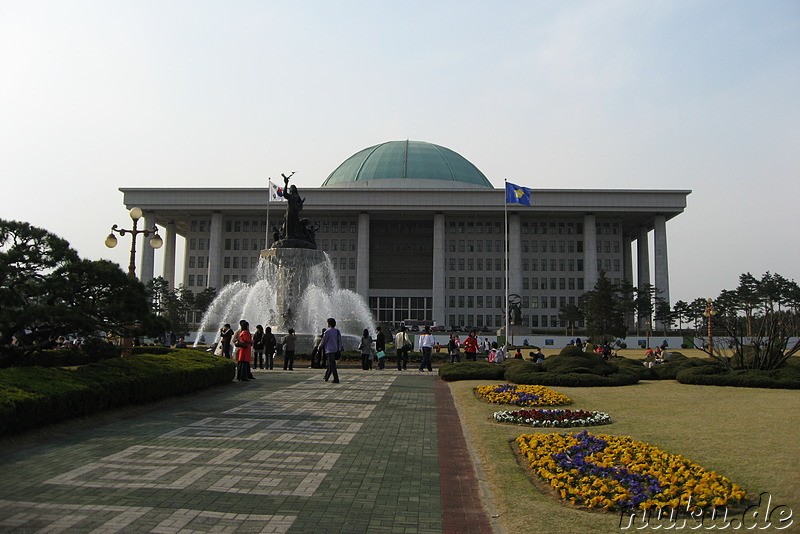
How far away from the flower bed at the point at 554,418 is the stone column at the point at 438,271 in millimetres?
71870

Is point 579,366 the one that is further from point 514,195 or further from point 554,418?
point 514,195

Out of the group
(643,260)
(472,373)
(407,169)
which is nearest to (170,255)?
(407,169)

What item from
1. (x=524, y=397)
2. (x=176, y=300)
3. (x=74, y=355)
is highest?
(x=176, y=300)

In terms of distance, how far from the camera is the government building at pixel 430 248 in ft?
281

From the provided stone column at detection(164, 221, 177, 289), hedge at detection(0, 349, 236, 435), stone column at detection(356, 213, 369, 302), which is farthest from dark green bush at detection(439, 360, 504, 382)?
stone column at detection(164, 221, 177, 289)

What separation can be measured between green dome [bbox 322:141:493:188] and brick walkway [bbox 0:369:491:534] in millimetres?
79374

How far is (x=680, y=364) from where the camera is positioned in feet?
68.1

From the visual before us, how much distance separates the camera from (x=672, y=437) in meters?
9.32

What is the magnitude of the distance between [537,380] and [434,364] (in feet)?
44.4

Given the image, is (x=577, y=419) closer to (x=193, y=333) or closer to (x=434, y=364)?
(x=434, y=364)

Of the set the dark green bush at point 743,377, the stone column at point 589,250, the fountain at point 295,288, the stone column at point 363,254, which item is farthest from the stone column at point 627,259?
the dark green bush at point 743,377

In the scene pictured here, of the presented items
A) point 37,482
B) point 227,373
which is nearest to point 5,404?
point 37,482

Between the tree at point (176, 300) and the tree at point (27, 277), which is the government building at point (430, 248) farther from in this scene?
the tree at point (27, 277)

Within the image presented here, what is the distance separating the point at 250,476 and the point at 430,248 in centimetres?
8410
